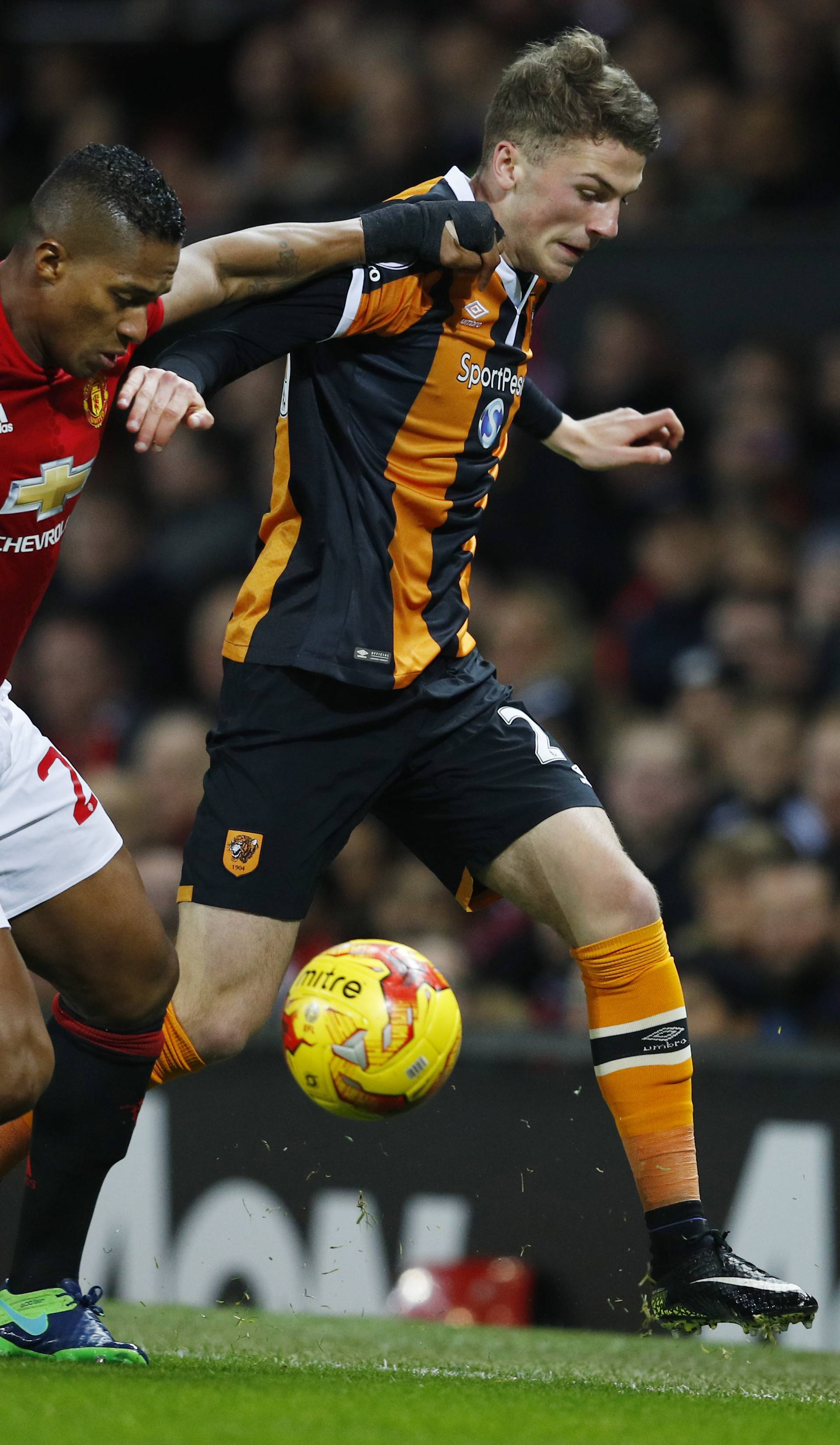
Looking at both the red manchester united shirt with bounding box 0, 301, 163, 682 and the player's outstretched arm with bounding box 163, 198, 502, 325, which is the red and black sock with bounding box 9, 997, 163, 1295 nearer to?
the red manchester united shirt with bounding box 0, 301, 163, 682

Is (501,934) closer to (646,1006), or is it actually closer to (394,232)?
(646,1006)

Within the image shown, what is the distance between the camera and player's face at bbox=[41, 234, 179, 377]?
10.7 ft

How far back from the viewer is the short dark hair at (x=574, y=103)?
407cm

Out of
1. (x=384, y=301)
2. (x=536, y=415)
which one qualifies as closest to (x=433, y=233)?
(x=384, y=301)

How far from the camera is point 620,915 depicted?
4.01 meters

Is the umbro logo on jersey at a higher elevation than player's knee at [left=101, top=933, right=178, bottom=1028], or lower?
higher

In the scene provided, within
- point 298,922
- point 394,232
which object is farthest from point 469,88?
point 298,922

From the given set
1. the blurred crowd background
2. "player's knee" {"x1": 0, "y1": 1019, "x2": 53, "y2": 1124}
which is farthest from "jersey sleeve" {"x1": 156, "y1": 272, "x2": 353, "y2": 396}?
the blurred crowd background

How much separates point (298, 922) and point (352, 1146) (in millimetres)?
1657

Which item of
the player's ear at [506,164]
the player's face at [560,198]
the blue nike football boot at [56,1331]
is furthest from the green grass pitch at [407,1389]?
the player's ear at [506,164]

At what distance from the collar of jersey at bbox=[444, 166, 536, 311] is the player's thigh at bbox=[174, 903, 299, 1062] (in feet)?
4.86

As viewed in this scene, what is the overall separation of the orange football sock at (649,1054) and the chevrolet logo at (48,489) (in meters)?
1.46

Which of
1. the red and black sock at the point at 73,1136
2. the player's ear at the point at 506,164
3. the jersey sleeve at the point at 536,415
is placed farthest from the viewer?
the jersey sleeve at the point at 536,415

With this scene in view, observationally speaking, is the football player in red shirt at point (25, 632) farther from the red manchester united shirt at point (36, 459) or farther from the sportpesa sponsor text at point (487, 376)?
the sportpesa sponsor text at point (487, 376)
